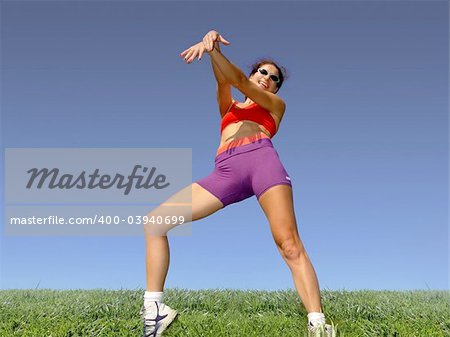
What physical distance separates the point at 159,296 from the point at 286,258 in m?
1.25

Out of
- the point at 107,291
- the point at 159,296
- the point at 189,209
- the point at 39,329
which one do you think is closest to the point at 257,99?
the point at 189,209

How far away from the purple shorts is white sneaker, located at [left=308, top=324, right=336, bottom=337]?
122 centimetres

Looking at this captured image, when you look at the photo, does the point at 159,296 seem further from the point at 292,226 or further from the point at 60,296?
the point at 60,296

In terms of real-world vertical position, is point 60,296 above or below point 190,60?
below

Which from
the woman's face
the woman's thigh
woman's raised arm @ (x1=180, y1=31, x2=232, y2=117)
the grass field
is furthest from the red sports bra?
the grass field

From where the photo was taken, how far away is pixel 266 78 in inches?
212

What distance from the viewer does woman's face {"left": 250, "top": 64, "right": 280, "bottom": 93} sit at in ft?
17.6

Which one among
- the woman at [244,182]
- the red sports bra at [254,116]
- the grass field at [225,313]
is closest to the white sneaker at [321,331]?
the woman at [244,182]

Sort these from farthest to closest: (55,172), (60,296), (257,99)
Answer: (60,296), (55,172), (257,99)

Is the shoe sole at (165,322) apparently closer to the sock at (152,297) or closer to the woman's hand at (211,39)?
the sock at (152,297)

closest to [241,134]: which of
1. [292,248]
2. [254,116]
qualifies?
[254,116]

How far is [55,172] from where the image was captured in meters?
7.14

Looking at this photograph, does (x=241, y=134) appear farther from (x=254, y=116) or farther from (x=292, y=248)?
(x=292, y=248)

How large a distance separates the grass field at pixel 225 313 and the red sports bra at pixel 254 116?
2.02 meters
